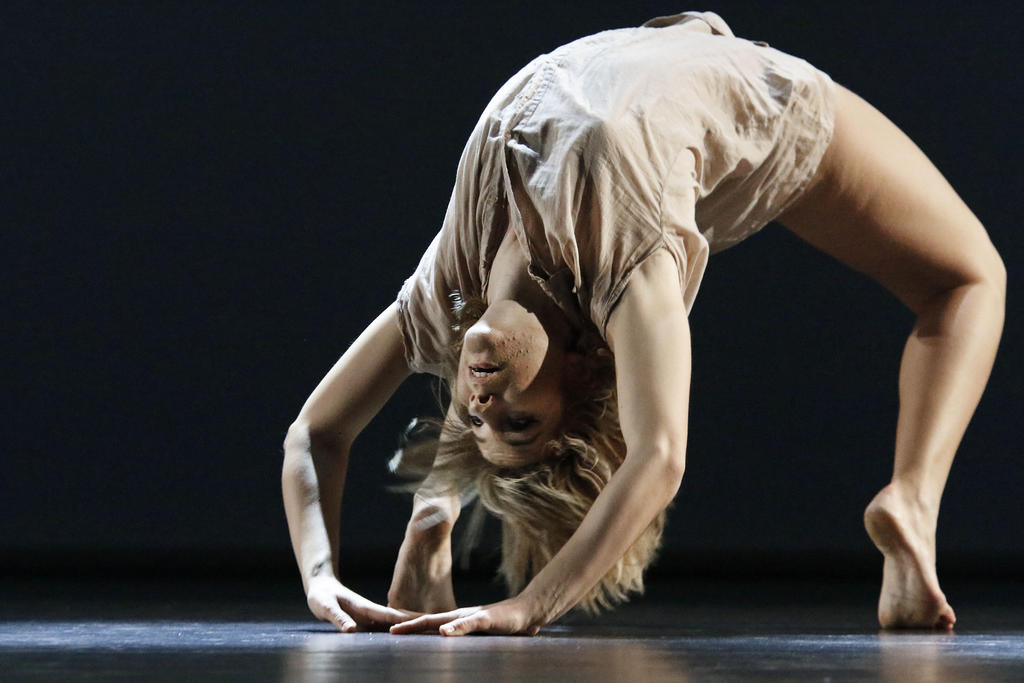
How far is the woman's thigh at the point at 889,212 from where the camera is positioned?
7.12 ft

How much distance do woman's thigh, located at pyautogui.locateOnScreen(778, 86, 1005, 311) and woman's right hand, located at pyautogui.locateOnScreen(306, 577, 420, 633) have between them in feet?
2.87

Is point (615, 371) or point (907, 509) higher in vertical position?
point (615, 371)

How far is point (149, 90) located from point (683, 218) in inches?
67.4

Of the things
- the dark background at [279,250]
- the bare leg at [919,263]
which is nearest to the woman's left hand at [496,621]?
the bare leg at [919,263]

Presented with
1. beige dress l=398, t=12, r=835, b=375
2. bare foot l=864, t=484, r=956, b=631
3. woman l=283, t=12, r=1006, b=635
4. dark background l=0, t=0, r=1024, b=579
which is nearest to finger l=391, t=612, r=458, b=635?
woman l=283, t=12, r=1006, b=635

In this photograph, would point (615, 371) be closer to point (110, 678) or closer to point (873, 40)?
point (110, 678)

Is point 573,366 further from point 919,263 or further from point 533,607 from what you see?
point 919,263

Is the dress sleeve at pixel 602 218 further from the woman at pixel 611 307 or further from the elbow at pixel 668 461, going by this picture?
the elbow at pixel 668 461

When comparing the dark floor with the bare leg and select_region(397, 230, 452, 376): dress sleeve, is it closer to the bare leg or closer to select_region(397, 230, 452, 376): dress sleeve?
the bare leg

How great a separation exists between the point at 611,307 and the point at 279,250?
1580 millimetres

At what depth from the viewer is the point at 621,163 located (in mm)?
1882

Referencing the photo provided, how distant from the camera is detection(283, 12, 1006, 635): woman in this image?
69.4 inches

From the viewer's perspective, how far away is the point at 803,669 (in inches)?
53.2

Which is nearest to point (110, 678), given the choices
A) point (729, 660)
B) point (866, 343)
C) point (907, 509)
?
point (729, 660)
